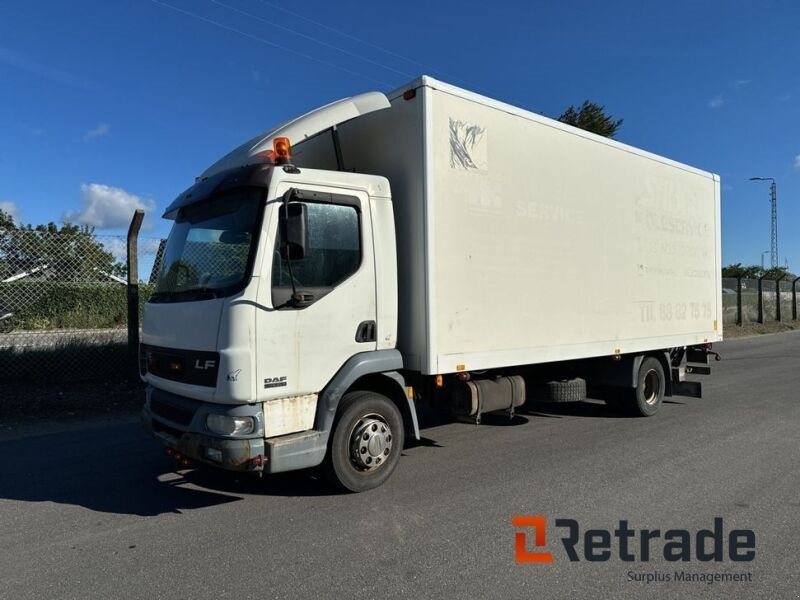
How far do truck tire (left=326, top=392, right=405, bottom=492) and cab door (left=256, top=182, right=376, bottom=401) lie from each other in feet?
1.23

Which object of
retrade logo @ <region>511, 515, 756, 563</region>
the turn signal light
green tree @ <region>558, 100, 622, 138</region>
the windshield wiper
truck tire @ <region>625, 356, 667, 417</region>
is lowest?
retrade logo @ <region>511, 515, 756, 563</region>

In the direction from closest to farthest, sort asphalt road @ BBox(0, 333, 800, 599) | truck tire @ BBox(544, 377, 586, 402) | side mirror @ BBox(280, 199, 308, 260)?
asphalt road @ BBox(0, 333, 800, 599), side mirror @ BBox(280, 199, 308, 260), truck tire @ BBox(544, 377, 586, 402)

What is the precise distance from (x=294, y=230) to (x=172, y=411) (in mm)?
1783

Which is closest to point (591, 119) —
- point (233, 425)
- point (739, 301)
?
point (739, 301)

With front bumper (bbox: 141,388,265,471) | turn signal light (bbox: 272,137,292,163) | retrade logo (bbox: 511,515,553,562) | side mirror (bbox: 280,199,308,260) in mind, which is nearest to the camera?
retrade logo (bbox: 511,515,553,562)

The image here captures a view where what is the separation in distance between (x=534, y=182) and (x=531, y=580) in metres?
3.96

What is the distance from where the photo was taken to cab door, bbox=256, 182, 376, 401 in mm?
4188

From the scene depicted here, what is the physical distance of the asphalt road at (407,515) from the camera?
3.25 m

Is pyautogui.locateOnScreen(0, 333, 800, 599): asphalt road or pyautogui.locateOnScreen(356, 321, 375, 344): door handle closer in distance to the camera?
pyautogui.locateOnScreen(0, 333, 800, 599): asphalt road

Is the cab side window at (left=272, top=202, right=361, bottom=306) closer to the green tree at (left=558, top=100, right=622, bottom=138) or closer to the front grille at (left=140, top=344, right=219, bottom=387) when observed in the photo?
the front grille at (left=140, top=344, right=219, bottom=387)

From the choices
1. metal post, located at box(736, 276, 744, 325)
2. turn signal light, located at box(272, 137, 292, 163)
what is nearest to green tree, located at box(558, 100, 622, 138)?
metal post, located at box(736, 276, 744, 325)

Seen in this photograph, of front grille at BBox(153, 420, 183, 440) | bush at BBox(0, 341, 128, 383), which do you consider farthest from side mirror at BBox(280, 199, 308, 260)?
bush at BBox(0, 341, 128, 383)

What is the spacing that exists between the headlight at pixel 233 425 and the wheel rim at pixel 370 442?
35.4 inches

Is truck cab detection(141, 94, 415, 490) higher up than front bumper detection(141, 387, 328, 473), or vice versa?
truck cab detection(141, 94, 415, 490)
